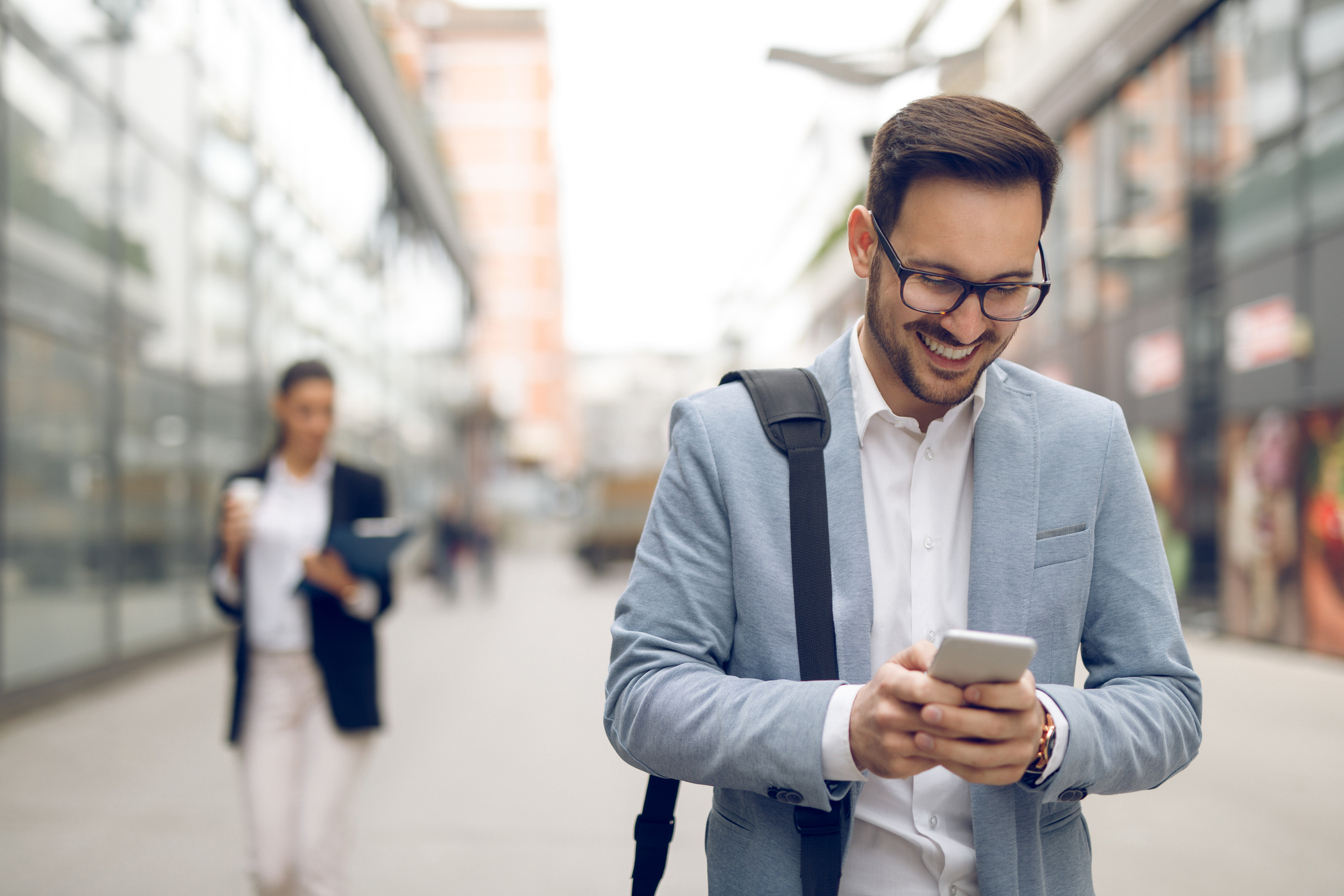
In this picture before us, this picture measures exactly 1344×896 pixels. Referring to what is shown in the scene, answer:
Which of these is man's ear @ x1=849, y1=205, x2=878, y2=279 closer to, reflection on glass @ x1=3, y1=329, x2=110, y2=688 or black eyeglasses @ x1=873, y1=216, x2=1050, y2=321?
black eyeglasses @ x1=873, y1=216, x2=1050, y2=321

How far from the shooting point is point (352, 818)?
5547 millimetres

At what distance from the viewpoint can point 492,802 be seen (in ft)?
19.1

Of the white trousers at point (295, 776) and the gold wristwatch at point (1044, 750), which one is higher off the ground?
the gold wristwatch at point (1044, 750)

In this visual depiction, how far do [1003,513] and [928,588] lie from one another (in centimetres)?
16

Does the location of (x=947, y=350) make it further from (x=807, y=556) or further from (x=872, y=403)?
(x=807, y=556)

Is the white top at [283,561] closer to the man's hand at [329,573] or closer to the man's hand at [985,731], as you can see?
the man's hand at [329,573]

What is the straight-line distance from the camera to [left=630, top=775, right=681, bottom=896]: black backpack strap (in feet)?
5.50

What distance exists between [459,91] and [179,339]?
197 ft

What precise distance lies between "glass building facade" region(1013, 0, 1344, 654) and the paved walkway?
193 centimetres

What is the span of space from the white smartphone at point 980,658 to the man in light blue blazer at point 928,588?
173mm

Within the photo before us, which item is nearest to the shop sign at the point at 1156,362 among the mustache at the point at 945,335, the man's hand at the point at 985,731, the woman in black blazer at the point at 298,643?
the woman in black blazer at the point at 298,643

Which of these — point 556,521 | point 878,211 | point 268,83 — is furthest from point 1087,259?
point 556,521

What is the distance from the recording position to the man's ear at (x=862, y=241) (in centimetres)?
160

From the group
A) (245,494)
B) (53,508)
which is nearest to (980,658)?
(245,494)
